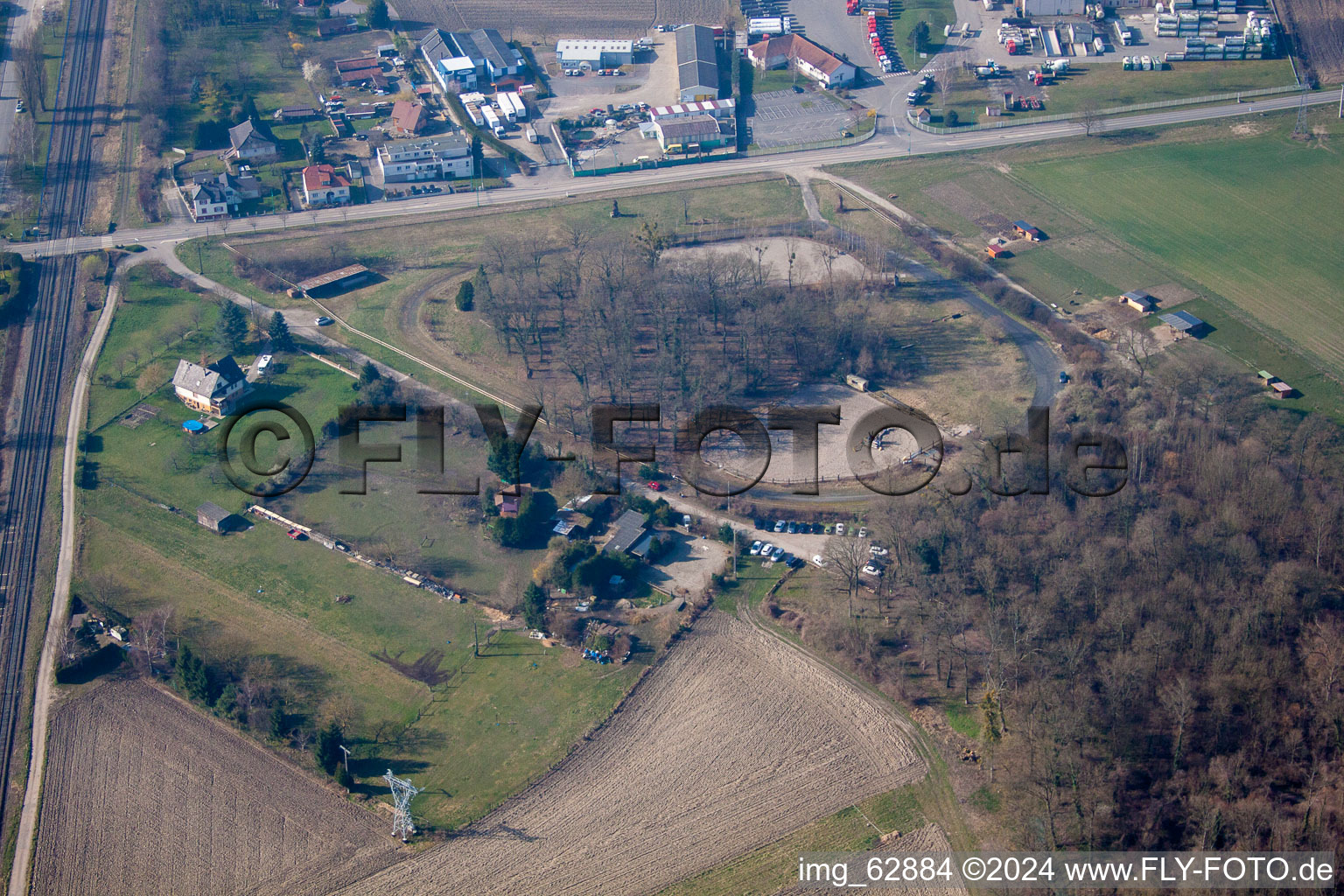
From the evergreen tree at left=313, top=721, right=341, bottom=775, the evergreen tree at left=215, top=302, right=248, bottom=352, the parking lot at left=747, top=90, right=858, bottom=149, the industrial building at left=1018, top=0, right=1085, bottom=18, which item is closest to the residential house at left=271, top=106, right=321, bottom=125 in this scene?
the evergreen tree at left=215, top=302, right=248, bottom=352

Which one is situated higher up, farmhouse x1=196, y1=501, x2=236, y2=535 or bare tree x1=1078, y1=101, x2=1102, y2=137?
bare tree x1=1078, y1=101, x2=1102, y2=137

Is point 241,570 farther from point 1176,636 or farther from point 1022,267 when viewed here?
point 1022,267

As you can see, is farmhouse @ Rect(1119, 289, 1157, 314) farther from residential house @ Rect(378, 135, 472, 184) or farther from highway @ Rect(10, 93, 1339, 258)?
residential house @ Rect(378, 135, 472, 184)

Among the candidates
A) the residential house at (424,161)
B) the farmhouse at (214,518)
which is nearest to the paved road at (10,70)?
the residential house at (424,161)

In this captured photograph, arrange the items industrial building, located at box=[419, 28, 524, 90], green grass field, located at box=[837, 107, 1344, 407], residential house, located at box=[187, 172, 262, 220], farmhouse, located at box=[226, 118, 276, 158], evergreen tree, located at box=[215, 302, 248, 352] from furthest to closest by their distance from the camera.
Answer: industrial building, located at box=[419, 28, 524, 90] < farmhouse, located at box=[226, 118, 276, 158] < residential house, located at box=[187, 172, 262, 220] < green grass field, located at box=[837, 107, 1344, 407] < evergreen tree, located at box=[215, 302, 248, 352]

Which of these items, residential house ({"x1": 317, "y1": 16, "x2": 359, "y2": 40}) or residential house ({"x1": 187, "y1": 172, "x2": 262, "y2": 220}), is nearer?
residential house ({"x1": 187, "y1": 172, "x2": 262, "y2": 220})

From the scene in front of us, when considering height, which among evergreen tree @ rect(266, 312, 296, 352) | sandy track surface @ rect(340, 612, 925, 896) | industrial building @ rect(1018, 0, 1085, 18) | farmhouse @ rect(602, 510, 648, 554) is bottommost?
sandy track surface @ rect(340, 612, 925, 896)
